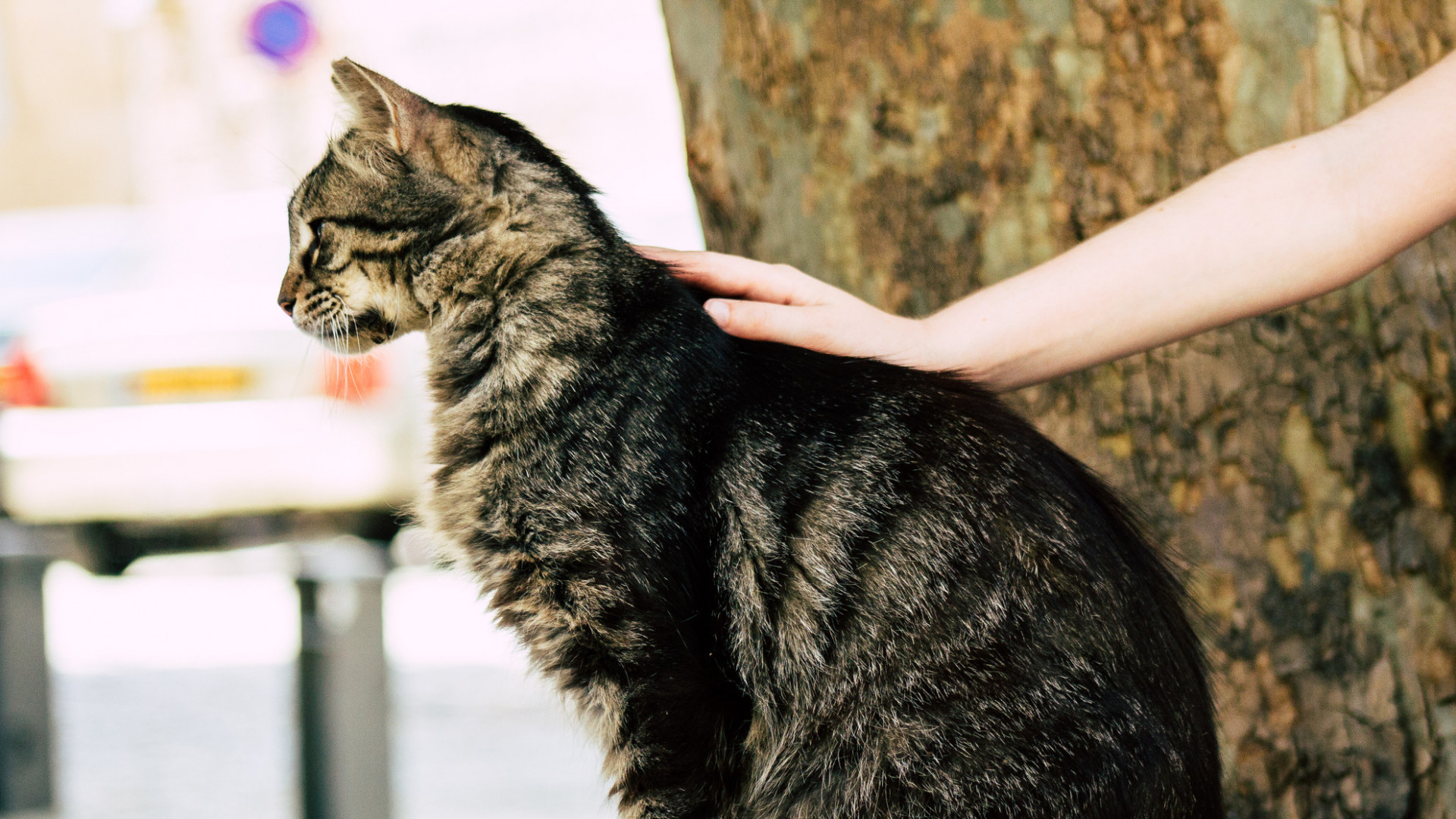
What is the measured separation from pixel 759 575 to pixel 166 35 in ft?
60.0

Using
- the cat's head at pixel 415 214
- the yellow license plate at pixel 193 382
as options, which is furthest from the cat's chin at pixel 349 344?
the yellow license plate at pixel 193 382

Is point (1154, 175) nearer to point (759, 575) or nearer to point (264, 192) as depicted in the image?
point (759, 575)

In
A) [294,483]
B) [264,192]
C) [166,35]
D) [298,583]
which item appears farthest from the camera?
[166,35]

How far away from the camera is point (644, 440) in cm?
198

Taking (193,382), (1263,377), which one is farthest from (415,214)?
(193,382)

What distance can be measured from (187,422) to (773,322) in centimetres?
496

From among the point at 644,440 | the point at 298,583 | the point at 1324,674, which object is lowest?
the point at 1324,674

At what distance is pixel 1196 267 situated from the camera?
1.99 m

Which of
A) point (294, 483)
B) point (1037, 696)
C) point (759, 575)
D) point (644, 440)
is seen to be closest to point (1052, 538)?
point (1037, 696)

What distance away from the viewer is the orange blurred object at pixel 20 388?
A: 20.6 ft

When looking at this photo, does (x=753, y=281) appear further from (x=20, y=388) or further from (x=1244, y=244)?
(x=20, y=388)

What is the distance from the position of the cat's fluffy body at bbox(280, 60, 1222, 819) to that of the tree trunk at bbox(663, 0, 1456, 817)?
1.21 feet

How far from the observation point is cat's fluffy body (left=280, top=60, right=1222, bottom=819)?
71.7 inches

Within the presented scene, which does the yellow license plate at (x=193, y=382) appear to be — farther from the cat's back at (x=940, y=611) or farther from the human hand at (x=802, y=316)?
the cat's back at (x=940, y=611)
